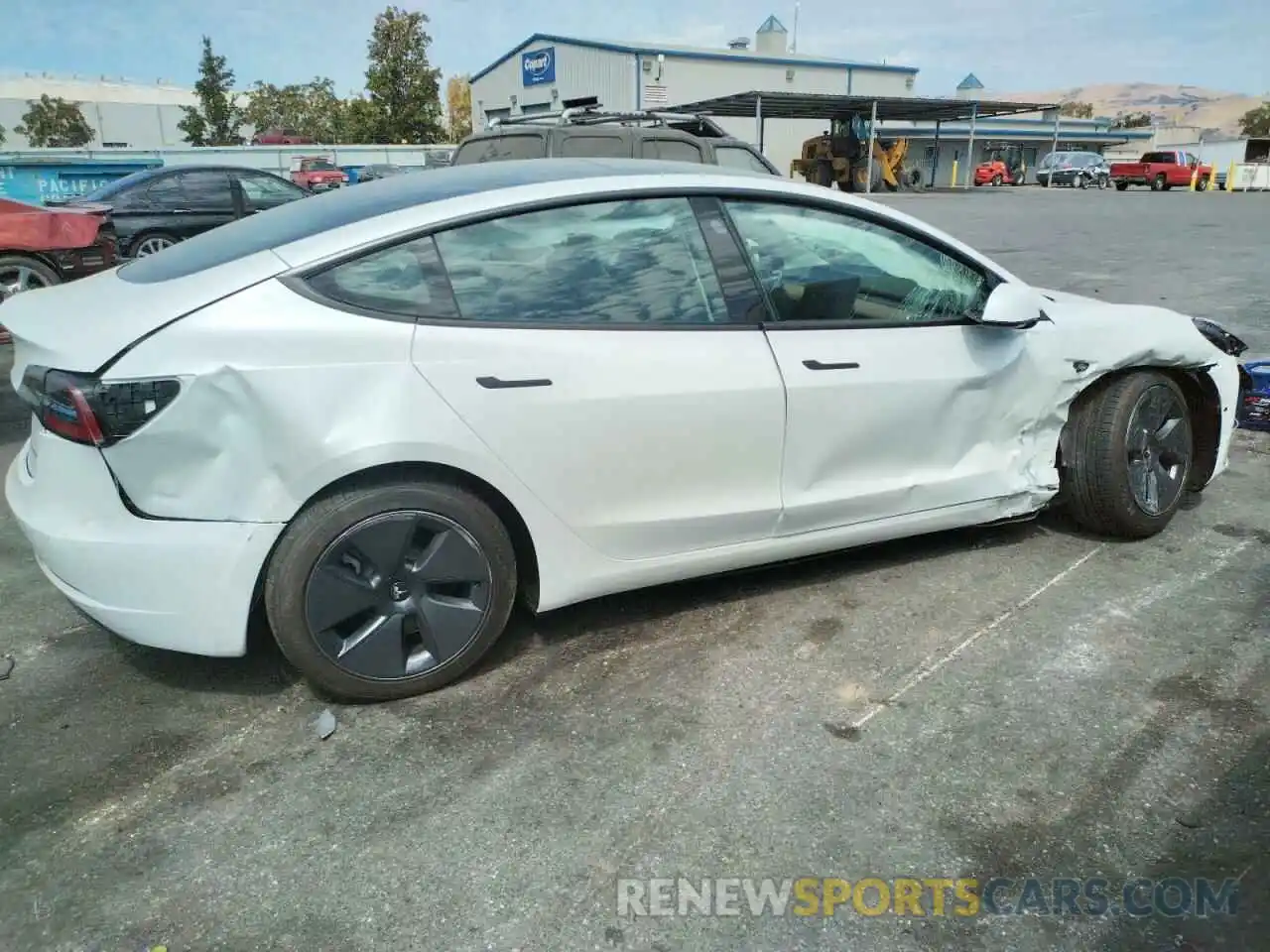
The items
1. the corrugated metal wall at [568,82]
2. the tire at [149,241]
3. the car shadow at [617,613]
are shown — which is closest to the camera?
the car shadow at [617,613]

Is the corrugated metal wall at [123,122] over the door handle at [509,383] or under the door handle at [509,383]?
over

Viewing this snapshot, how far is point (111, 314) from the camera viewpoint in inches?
104

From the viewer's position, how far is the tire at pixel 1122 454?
3830mm

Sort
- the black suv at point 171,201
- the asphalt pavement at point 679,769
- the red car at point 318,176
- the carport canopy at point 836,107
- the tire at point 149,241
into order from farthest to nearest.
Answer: the carport canopy at point 836,107
the red car at point 318,176
the tire at point 149,241
the black suv at point 171,201
the asphalt pavement at point 679,769

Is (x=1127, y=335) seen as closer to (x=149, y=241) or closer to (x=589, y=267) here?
(x=589, y=267)

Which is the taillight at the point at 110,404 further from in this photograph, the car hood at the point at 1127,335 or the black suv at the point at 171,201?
the black suv at the point at 171,201

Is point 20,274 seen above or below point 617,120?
below

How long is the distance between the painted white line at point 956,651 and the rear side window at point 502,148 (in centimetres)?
700

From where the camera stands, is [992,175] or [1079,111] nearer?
[992,175]

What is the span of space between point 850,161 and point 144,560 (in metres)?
35.7

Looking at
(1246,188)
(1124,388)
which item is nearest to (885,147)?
(1246,188)

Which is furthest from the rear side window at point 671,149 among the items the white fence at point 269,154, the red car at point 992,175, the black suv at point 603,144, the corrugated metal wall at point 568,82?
the red car at point 992,175

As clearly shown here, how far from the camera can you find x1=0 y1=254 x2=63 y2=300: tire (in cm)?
879

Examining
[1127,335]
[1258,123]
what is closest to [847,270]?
Result: [1127,335]
